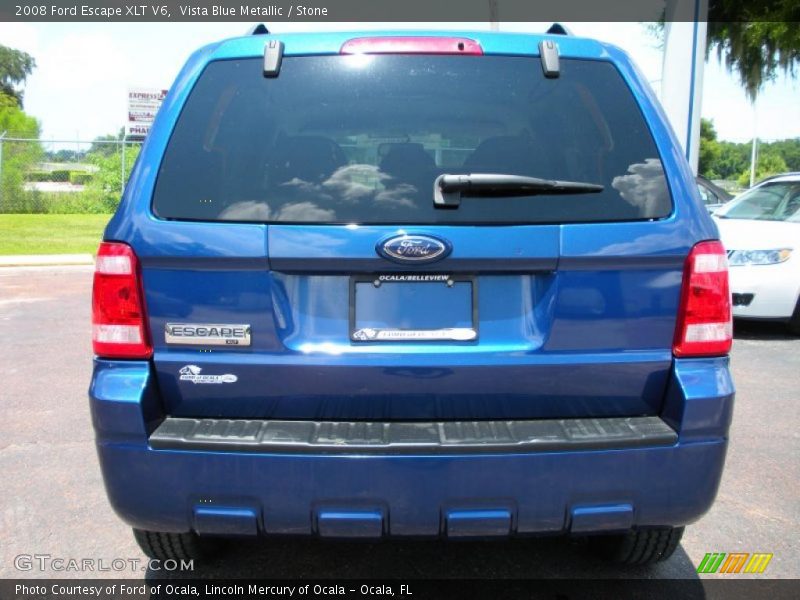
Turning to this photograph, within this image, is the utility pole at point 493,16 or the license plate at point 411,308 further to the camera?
the utility pole at point 493,16

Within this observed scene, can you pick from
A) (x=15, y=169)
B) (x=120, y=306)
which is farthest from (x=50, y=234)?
(x=120, y=306)

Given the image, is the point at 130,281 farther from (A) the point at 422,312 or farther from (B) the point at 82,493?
(B) the point at 82,493

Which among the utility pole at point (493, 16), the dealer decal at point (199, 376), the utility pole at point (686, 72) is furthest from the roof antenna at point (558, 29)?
Answer: the utility pole at point (493, 16)

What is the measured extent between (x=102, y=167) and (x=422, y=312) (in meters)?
20.8

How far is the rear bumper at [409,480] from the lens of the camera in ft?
7.11

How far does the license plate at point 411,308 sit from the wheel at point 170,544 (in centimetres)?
111

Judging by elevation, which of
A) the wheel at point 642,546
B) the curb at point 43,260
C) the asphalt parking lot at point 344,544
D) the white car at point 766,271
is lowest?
the asphalt parking lot at point 344,544

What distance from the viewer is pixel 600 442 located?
7.16 feet

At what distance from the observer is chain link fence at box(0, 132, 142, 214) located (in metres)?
19.5

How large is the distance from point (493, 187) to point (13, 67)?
76968 millimetres

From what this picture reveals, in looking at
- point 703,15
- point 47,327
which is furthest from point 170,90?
point 703,15

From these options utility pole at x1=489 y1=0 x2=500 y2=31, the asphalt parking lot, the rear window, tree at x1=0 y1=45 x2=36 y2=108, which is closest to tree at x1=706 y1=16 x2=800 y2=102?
utility pole at x1=489 y1=0 x2=500 y2=31
